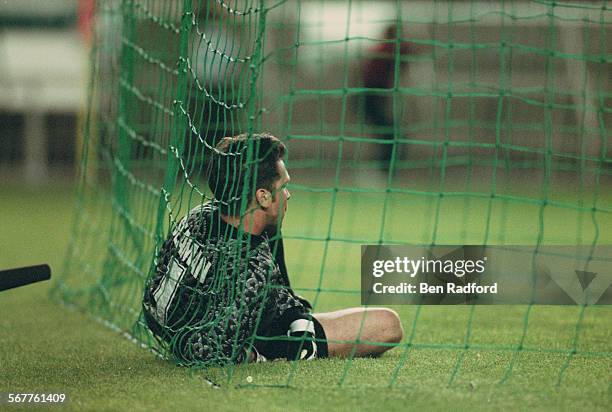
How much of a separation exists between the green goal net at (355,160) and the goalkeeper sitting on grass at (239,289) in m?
0.08

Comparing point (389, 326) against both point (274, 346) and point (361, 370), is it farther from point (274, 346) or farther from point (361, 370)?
point (274, 346)

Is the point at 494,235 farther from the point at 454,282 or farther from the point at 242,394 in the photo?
the point at 242,394

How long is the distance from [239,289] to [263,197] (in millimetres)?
341

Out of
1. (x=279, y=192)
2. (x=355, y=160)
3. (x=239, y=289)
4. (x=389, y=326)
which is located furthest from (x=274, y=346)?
(x=355, y=160)

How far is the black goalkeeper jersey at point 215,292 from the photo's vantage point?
3625 mm

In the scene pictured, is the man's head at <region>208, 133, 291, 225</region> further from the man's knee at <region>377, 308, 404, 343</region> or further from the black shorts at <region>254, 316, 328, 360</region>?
the man's knee at <region>377, 308, 404, 343</region>

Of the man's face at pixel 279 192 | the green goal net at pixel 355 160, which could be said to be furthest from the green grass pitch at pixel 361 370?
the man's face at pixel 279 192

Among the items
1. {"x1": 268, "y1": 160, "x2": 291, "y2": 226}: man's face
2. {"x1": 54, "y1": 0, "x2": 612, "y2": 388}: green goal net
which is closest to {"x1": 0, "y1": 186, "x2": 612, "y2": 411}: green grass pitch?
{"x1": 54, "y1": 0, "x2": 612, "y2": 388}: green goal net

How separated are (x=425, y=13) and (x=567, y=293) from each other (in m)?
8.95

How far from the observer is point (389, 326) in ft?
12.8

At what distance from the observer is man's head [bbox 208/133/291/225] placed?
368 cm

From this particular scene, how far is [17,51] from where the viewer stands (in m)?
13.2

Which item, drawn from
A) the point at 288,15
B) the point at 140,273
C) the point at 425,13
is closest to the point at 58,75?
the point at 288,15

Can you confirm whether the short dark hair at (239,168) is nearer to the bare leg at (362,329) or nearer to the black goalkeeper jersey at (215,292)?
the black goalkeeper jersey at (215,292)
